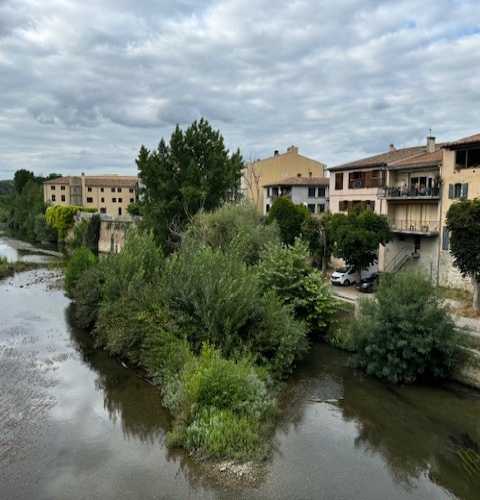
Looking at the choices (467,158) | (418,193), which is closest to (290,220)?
(418,193)

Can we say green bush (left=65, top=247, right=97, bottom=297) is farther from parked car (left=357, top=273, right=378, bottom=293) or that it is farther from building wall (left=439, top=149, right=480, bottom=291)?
building wall (left=439, top=149, right=480, bottom=291)

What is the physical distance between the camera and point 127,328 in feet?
72.0

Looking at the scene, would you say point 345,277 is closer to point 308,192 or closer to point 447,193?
point 447,193

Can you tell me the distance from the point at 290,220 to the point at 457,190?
13.9m

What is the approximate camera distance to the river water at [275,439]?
12812 mm

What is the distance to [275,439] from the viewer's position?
1541cm

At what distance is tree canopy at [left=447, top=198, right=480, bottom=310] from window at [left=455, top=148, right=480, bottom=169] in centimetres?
616

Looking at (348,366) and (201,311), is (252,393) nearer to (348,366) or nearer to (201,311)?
(201,311)

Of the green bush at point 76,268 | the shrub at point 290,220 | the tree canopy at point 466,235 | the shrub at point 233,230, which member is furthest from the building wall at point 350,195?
the green bush at point 76,268

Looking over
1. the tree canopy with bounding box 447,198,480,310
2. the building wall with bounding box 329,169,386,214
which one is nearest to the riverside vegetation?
the tree canopy with bounding box 447,198,480,310

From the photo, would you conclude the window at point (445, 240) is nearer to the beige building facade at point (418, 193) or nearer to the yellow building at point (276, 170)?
the beige building facade at point (418, 193)

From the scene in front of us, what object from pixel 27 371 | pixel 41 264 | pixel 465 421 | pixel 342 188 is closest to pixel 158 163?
pixel 342 188

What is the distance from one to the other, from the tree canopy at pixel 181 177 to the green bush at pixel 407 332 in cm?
2444

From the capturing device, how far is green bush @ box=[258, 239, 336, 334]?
2439cm
